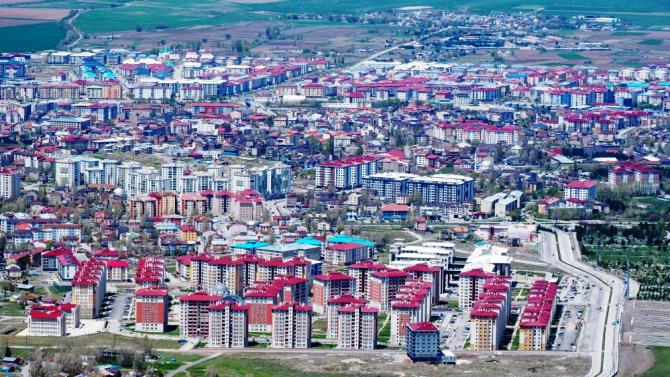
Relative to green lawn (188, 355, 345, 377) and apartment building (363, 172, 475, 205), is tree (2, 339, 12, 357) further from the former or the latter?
apartment building (363, 172, 475, 205)

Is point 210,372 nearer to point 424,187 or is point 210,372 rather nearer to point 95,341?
point 95,341

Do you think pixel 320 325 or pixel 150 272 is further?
pixel 150 272

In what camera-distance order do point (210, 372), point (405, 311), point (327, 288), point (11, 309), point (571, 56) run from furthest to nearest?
point (571, 56) → point (327, 288) → point (11, 309) → point (405, 311) → point (210, 372)

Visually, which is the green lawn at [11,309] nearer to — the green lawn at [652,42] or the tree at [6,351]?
the tree at [6,351]

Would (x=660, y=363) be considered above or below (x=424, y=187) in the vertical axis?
above

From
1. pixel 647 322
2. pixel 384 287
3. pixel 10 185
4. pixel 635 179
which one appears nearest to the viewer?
pixel 647 322

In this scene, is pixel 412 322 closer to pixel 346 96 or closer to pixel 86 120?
pixel 86 120

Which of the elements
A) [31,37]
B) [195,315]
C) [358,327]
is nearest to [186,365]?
[195,315]
